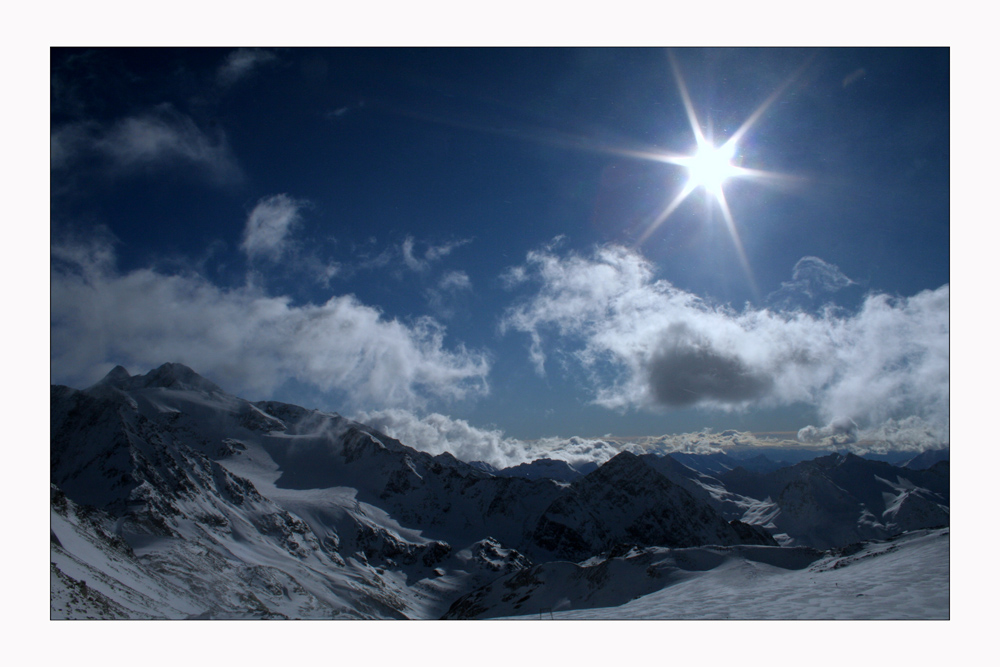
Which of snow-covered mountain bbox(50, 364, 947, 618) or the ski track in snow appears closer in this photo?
the ski track in snow

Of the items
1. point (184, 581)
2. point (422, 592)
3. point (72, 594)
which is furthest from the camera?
point (422, 592)

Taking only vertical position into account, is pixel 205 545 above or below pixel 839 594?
below

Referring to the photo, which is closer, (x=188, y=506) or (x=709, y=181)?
(x=709, y=181)

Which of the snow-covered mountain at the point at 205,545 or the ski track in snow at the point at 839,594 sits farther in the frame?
the snow-covered mountain at the point at 205,545

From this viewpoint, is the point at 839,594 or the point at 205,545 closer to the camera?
the point at 839,594

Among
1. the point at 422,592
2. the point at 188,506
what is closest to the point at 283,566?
the point at 188,506

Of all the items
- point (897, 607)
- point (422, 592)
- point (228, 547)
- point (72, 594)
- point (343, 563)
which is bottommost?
point (422, 592)

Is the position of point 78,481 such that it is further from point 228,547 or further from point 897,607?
point 897,607

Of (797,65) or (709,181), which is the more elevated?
(797,65)

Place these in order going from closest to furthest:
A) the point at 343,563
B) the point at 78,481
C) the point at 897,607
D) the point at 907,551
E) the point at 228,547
A: the point at 897,607 < the point at 907,551 < the point at 228,547 < the point at 78,481 < the point at 343,563
